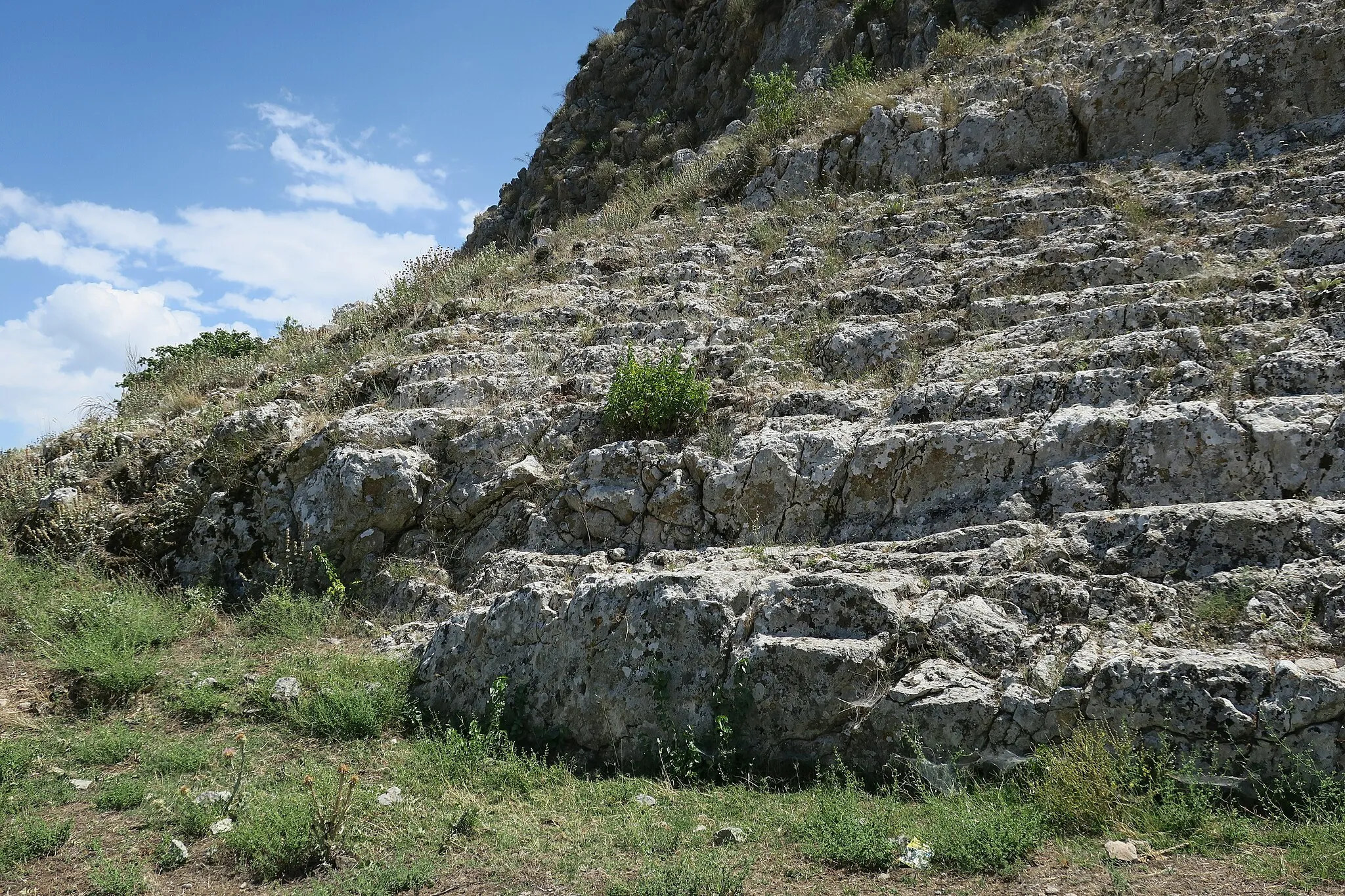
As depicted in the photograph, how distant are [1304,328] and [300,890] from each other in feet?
26.8

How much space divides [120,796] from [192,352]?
13.9 metres

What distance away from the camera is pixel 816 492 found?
7.46 m

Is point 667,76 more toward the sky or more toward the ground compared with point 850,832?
more toward the sky

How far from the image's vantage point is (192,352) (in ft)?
55.8

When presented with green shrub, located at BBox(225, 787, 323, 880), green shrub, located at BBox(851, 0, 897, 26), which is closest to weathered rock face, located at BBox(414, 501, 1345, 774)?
green shrub, located at BBox(225, 787, 323, 880)

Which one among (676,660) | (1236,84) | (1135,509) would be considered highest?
(1236,84)

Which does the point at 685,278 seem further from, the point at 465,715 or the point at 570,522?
the point at 465,715

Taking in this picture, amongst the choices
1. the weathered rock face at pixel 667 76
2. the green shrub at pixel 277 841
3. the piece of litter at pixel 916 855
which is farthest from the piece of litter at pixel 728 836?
the weathered rock face at pixel 667 76

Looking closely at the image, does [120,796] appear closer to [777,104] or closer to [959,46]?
[777,104]

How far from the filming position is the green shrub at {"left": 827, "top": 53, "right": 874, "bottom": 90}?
1698 cm

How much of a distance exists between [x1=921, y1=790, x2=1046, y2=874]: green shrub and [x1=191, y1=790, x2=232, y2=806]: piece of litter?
4058 mm

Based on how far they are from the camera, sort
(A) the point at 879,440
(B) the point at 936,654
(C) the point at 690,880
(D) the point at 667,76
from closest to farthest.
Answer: (C) the point at 690,880, (B) the point at 936,654, (A) the point at 879,440, (D) the point at 667,76

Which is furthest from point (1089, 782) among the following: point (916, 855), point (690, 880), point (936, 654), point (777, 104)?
point (777, 104)

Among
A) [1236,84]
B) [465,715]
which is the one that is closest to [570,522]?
[465,715]
